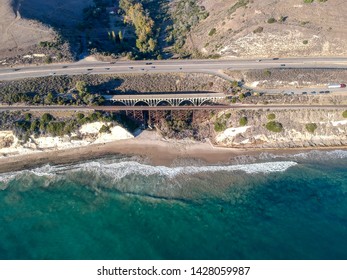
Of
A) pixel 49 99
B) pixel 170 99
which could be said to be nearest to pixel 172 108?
pixel 170 99

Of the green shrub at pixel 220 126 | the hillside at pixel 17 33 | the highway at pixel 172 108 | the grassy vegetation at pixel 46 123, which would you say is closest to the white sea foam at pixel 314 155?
the green shrub at pixel 220 126

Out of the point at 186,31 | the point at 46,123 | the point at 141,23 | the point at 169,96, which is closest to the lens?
the point at 46,123

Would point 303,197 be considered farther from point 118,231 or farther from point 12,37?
point 12,37

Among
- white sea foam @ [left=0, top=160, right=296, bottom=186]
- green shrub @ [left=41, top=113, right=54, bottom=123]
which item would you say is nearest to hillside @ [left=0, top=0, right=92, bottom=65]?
green shrub @ [left=41, top=113, right=54, bottom=123]

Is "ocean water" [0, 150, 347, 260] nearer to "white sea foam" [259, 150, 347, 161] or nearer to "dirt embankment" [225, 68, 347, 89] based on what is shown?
"white sea foam" [259, 150, 347, 161]

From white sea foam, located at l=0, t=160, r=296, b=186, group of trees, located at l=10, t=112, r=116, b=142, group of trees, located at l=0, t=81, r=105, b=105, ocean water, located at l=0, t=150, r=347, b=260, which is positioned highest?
group of trees, located at l=0, t=81, r=105, b=105

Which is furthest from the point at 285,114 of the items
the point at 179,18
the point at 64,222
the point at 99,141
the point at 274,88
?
the point at 179,18

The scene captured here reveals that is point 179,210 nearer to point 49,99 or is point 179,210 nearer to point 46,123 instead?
point 46,123
